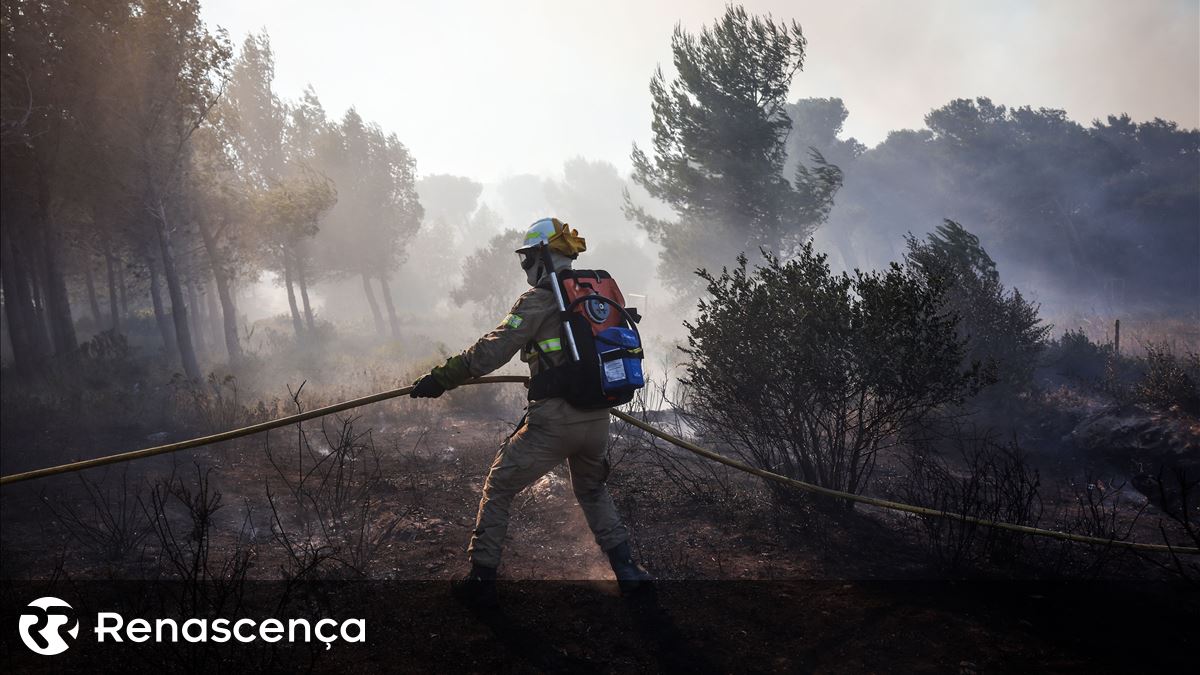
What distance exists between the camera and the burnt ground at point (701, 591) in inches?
122

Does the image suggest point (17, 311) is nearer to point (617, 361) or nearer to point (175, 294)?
point (175, 294)

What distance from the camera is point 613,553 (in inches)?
157

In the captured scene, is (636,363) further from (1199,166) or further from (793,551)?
(1199,166)

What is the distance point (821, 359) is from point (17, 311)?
589 inches

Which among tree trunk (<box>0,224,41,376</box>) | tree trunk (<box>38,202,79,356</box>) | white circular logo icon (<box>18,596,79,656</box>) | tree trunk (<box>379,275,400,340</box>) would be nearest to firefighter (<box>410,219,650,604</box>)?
white circular logo icon (<box>18,596,79,656</box>)

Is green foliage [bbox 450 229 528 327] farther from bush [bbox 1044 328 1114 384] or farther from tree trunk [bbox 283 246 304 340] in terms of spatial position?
bush [bbox 1044 328 1114 384]

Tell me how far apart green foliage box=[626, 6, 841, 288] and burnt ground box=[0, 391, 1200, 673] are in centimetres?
1709

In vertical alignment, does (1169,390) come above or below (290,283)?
below

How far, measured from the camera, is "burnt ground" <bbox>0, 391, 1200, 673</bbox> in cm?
311

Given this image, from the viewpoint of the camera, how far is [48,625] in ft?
10.9

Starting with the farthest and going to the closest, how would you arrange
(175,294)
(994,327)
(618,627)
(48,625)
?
(175,294)
(994,327)
(618,627)
(48,625)

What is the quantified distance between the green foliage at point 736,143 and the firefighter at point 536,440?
19020mm

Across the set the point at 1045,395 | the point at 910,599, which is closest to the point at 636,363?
the point at 910,599

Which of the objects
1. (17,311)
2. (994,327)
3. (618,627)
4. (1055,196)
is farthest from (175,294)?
(1055,196)
